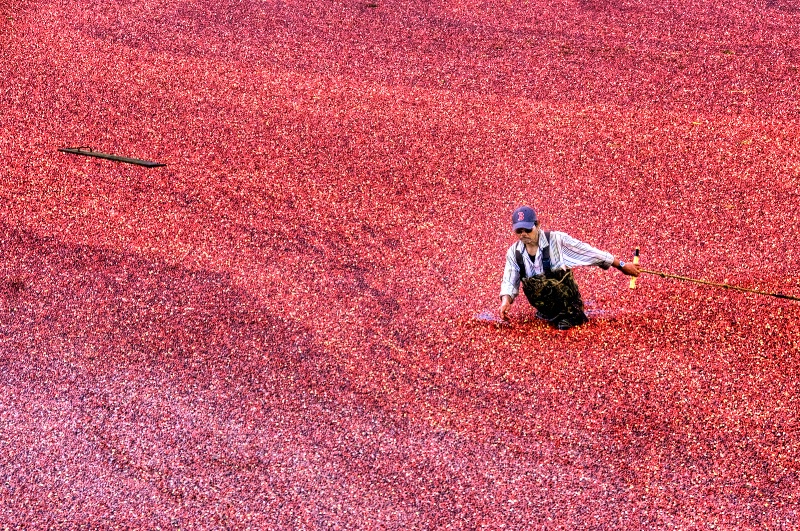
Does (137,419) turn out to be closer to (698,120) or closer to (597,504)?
(597,504)

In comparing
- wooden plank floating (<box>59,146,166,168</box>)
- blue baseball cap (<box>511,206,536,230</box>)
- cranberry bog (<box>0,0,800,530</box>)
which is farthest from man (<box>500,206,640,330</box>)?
wooden plank floating (<box>59,146,166,168</box>)

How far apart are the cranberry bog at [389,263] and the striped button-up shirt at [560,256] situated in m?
0.68

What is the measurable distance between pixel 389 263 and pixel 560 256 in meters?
2.05

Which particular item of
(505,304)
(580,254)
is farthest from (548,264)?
(505,304)

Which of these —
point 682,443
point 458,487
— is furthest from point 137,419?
point 682,443

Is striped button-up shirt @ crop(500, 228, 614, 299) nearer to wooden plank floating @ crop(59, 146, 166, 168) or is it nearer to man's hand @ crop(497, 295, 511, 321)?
man's hand @ crop(497, 295, 511, 321)

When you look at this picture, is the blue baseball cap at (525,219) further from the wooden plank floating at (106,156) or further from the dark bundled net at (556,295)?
the wooden plank floating at (106,156)

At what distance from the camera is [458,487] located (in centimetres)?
603

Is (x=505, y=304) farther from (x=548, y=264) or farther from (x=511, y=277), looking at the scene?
(x=548, y=264)

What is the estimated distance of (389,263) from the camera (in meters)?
8.45

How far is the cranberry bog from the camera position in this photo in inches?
241

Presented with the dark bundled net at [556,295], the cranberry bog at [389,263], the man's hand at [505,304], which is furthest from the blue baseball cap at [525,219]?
the cranberry bog at [389,263]

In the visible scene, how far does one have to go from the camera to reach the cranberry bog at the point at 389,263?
20.1 ft

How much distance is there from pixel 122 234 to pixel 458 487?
15.8ft
